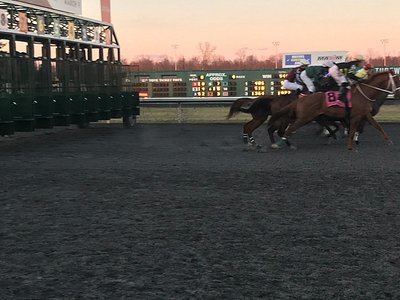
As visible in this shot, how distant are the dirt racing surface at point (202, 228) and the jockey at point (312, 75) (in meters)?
3.39

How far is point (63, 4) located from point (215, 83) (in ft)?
45.1

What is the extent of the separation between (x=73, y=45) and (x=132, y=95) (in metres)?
3.15

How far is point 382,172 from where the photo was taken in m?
8.09

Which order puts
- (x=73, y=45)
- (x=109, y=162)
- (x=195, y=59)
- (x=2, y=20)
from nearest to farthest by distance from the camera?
(x=109, y=162)
(x=2, y=20)
(x=73, y=45)
(x=195, y=59)

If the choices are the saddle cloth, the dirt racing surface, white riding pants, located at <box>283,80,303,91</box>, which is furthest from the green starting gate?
the saddle cloth

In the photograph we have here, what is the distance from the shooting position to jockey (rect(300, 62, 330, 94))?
12992mm

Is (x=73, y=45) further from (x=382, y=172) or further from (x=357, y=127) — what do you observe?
(x=382, y=172)

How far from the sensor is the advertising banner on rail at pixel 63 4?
1780 cm

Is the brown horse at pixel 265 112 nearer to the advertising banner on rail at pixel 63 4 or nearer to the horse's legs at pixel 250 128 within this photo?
the horse's legs at pixel 250 128

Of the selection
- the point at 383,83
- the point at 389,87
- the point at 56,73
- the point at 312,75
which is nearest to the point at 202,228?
the point at 383,83

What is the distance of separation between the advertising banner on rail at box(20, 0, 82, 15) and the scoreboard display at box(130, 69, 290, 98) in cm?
1007

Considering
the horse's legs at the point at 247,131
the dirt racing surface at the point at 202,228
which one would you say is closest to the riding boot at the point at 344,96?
the dirt racing surface at the point at 202,228

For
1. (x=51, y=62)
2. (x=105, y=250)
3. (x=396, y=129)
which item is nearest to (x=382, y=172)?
(x=105, y=250)

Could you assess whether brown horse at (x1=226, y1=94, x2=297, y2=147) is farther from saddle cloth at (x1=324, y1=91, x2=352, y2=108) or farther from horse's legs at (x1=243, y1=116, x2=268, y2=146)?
saddle cloth at (x1=324, y1=91, x2=352, y2=108)
